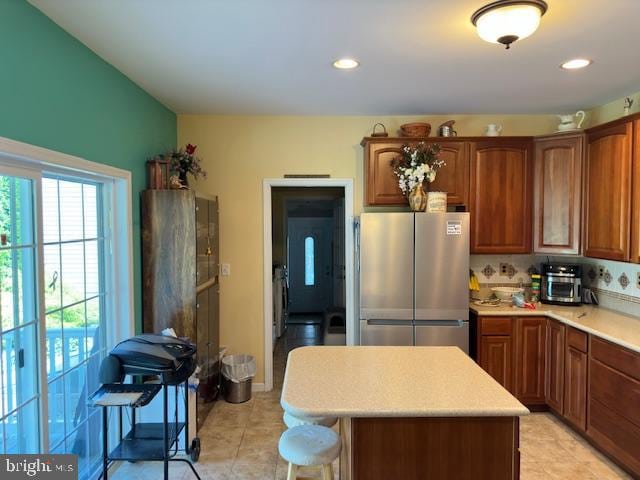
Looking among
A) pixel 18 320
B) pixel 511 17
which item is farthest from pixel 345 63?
pixel 18 320

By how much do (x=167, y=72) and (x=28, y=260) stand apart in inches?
58.6

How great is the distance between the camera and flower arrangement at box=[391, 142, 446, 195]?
349 centimetres

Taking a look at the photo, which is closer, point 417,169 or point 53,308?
point 53,308

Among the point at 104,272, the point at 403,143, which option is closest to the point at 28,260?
the point at 104,272

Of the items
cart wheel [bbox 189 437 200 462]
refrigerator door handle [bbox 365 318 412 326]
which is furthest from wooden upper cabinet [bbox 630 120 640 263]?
cart wheel [bbox 189 437 200 462]

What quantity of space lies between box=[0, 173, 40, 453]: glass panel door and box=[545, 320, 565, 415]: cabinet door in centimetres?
346

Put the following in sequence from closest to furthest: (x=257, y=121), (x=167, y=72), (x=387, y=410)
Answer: (x=387, y=410), (x=167, y=72), (x=257, y=121)

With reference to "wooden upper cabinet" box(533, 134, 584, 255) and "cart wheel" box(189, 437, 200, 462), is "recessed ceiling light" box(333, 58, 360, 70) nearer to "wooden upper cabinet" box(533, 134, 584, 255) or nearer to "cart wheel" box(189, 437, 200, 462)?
"wooden upper cabinet" box(533, 134, 584, 255)

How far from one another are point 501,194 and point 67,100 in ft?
10.7

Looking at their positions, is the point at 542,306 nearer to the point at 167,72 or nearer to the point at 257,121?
the point at 257,121

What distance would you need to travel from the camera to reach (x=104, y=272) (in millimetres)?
2818

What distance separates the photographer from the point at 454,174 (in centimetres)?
368

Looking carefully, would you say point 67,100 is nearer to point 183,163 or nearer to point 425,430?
point 183,163

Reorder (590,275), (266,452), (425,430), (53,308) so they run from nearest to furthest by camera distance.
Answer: (425,430) → (53,308) → (266,452) → (590,275)
